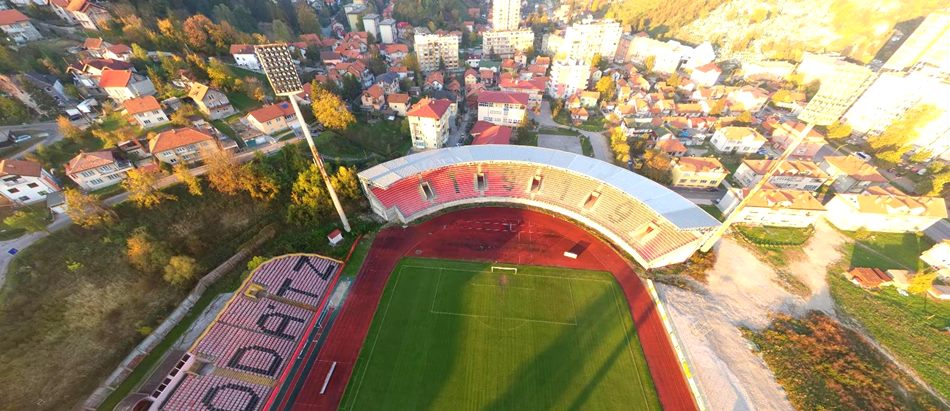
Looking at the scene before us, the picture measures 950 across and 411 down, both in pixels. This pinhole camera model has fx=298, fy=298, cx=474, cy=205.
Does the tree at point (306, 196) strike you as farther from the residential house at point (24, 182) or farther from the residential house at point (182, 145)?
the residential house at point (24, 182)

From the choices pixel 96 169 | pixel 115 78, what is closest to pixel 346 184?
pixel 96 169

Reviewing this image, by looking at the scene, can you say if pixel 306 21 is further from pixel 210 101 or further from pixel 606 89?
pixel 606 89

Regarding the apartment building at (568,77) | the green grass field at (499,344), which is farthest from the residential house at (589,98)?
the green grass field at (499,344)

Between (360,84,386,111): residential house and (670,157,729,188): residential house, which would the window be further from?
(670,157,729,188): residential house

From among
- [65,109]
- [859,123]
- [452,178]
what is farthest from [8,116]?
[859,123]

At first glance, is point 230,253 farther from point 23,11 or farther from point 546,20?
point 546,20

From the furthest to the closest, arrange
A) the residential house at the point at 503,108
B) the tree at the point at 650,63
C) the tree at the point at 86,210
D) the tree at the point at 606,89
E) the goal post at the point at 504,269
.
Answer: the tree at the point at 650,63 → the tree at the point at 606,89 → the residential house at the point at 503,108 → the goal post at the point at 504,269 → the tree at the point at 86,210
